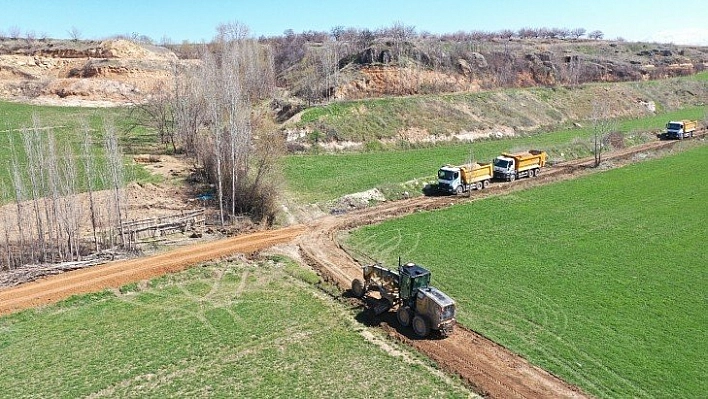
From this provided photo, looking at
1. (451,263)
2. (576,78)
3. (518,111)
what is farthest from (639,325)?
(576,78)

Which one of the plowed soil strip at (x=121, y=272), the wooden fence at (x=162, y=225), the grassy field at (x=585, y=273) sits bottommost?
the grassy field at (x=585, y=273)

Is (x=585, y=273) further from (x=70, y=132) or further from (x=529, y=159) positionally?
(x=70, y=132)

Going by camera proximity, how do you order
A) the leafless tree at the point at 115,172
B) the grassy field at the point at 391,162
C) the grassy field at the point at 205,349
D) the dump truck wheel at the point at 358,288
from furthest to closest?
the grassy field at the point at 391,162
the leafless tree at the point at 115,172
the dump truck wheel at the point at 358,288
the grassy field at the point at 205,349

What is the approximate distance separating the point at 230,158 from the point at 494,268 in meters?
19.3

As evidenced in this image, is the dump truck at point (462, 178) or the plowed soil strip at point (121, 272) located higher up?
the dump truck at point (462, 178)

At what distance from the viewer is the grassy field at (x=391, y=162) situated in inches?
1729

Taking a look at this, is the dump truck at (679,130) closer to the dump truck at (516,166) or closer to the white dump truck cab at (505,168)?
the dump truck at (516,166)

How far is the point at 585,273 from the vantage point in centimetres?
2788

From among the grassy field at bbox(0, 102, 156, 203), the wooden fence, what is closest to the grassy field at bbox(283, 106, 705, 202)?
the wooden fence

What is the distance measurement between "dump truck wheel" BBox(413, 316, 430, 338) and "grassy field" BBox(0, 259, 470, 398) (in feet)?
3.81

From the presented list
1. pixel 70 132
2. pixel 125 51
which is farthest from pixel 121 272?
pixel 125 51

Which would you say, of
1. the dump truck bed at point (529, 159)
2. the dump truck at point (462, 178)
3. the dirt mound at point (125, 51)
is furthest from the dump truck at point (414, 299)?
the dirt mound at point (125, 51)

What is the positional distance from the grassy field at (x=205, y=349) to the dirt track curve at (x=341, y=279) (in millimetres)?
979

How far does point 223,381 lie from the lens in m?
19.1
